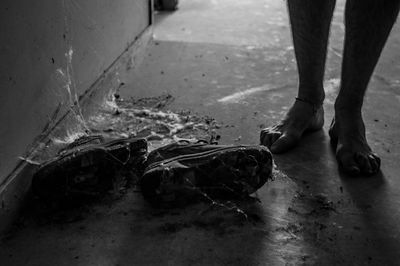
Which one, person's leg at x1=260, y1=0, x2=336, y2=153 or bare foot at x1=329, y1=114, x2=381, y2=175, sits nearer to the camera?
bare foot at x1=329, y1=114, x2=381, y2=175

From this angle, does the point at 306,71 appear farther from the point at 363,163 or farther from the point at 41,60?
the point at 41,60

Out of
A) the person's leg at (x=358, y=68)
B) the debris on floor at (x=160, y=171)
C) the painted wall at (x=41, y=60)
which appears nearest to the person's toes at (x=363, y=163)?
the person's leg at (x=358, y=68)

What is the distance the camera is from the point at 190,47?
8.09 ft

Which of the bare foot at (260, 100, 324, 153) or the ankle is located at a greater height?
the ankle

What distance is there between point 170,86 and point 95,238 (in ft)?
3.35

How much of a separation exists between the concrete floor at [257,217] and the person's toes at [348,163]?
23 mm

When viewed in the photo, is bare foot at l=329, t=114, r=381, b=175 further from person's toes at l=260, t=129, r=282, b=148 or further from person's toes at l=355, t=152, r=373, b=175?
person's toes at l=260, t=129, r=282, b=148

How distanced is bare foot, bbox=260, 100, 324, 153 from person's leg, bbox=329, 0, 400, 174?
0.36 feet

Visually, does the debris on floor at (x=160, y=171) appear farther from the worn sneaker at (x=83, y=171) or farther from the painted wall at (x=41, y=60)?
the painted wall at (x=41, y=60)

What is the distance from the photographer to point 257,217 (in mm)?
1079

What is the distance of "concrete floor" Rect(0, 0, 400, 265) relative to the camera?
954 mm

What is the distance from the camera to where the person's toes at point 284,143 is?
4.54 ft

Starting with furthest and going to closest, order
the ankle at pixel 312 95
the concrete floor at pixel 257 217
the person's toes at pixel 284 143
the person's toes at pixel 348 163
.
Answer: the ankle at pixel 312 95, the person's toes at pixel 284 143, the person's toes at pixel 348 163, the concrete floor at pixel 257 217

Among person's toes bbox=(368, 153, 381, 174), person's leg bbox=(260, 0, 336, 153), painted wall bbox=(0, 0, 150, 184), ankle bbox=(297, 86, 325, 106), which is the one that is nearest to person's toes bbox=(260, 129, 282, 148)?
person's leg bbox=(260, 0, 336, 153)
